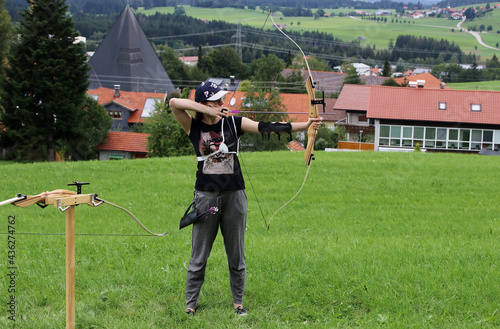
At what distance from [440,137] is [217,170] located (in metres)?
38.8

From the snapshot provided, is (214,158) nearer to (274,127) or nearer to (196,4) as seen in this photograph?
(274,127)

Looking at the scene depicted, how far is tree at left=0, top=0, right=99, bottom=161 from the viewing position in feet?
97.9

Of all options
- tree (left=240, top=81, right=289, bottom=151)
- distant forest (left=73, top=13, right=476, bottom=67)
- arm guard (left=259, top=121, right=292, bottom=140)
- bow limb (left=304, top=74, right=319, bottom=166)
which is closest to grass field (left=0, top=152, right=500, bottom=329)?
bow limb (left=304, top=74, right=319, bottom=166)

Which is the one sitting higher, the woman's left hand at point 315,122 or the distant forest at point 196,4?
the distant forest at point 196,4

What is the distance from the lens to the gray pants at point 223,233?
4.05 metres

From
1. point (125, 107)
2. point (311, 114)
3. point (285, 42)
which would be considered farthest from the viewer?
point (285, 42)

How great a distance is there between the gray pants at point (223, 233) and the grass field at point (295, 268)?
0.26m

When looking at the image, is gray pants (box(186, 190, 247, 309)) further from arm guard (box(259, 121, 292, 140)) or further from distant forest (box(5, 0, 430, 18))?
distant forest (box(5, 0, 430, 18))

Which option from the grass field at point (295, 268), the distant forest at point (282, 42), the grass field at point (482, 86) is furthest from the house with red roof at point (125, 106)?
the grass field at point (482, 86)

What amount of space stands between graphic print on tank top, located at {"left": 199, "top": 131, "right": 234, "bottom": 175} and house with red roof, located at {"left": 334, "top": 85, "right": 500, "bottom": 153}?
36353mm

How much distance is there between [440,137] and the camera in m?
39.6

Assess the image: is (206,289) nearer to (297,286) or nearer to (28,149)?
(297,286)

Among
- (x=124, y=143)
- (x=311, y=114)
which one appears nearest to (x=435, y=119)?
(x=124, y=143)

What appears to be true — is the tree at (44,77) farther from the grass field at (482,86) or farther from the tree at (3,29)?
the grass field at (482,86)
